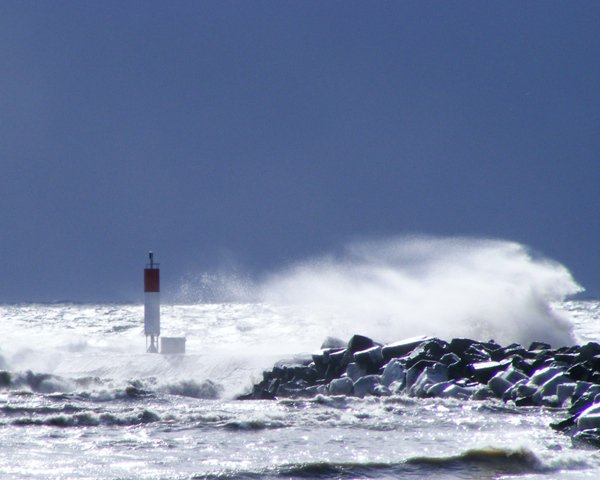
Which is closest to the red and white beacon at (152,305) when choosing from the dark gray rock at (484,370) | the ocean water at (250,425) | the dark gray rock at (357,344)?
the ocean water at (250,425)

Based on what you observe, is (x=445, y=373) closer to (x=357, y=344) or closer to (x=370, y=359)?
(x=370, y=359)

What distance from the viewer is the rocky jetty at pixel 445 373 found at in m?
9.28

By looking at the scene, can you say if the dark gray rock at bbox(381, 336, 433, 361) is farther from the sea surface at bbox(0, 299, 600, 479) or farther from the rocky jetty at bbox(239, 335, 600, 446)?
the sea surface at bbox(0, 299, 600, 479)

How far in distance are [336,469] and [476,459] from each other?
1.07 meters

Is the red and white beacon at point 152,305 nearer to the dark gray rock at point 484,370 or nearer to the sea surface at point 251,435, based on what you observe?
the sea surface at point 251,435

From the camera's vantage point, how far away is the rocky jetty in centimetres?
928

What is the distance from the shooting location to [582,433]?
720cm

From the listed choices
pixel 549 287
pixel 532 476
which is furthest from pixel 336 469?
pixel 549 287

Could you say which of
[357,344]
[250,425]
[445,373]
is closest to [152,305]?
[357,344]

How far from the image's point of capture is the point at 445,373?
10.3 metres

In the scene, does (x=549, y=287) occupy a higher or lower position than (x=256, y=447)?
higher

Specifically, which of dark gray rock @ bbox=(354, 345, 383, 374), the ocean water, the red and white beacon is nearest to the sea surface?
the ocean water

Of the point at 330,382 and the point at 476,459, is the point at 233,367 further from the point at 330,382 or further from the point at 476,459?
the point at 476,459

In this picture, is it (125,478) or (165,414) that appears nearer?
(125,478)
